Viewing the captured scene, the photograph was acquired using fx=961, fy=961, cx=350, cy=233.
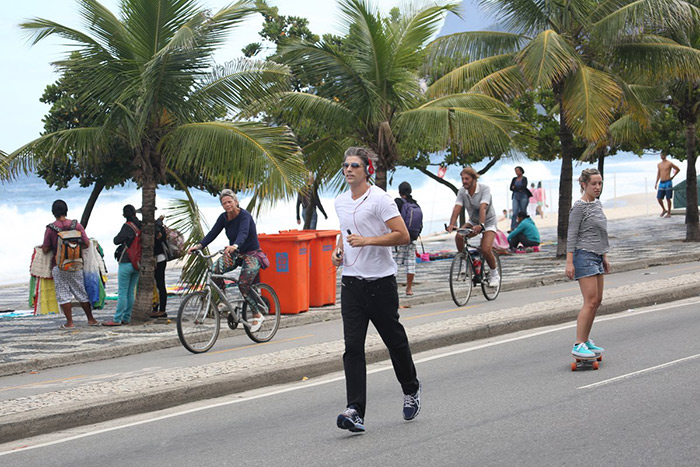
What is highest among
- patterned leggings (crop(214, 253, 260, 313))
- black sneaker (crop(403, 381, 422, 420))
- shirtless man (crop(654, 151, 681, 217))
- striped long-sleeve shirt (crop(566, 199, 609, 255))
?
shirtless man (crop(654, 151, 681, 217))

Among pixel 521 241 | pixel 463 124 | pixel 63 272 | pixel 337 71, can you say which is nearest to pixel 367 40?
pixel 337 71

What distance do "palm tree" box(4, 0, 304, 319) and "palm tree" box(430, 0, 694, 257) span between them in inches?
275

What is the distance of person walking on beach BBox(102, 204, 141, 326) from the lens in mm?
14398

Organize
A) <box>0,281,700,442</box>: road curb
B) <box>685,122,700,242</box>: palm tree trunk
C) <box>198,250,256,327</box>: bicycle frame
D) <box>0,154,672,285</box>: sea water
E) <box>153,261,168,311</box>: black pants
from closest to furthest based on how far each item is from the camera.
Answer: <box>0,281,700,442</box>: road curb < <box>198,250,256,327</box>: bicycle frame < <box>153,261,168,311</box>: black pants < <box>685,122,700,242</box>: palm tree trunk < <box>0,154,672,285</box>: sea water

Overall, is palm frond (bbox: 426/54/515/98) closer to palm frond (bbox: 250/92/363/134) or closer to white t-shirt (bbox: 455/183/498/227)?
palm frond (bbox: 250/92/363/134)

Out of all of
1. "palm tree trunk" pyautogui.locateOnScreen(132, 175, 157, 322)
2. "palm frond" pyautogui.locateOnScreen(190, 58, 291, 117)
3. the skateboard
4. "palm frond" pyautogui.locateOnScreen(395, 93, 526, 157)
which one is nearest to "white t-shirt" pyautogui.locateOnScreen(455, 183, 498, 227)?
"palm frond" pyautogui.locateOnScreen(190, 58, 291, 117)

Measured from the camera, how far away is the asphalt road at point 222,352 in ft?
32.9

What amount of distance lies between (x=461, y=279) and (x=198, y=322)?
4.90 m

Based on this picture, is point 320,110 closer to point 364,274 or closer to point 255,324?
point 255,324

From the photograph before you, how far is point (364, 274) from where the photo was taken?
274 inches

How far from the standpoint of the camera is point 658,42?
20906 mm

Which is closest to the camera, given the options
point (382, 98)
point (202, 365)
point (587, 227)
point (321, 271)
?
point (587, 227)

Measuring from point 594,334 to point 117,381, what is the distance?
542cm

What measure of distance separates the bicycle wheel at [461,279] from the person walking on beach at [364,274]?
7.56 meters
